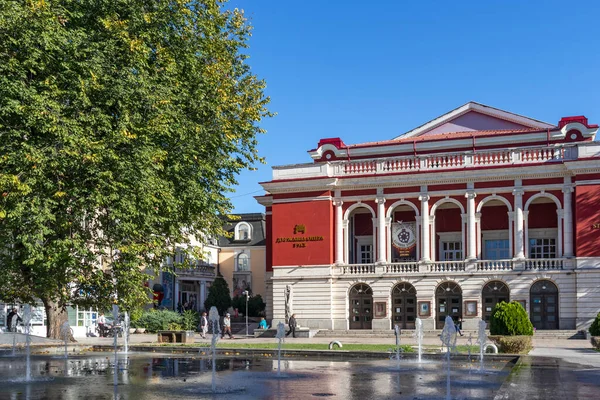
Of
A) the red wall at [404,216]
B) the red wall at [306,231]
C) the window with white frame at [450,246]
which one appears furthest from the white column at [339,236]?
the window with white frame at [450,246]

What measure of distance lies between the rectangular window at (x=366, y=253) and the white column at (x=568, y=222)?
12668 mm

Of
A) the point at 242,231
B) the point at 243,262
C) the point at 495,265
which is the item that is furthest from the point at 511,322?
the point at 242,231

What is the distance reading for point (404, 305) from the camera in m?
47.6

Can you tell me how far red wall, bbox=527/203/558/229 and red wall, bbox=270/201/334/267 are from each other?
41.7 ft

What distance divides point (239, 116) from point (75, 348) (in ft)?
35.7

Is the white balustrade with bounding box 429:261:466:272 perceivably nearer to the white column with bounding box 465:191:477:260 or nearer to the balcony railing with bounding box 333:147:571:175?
the white column with bounding box 465:191:477:260

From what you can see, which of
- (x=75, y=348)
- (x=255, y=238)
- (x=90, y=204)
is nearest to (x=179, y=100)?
(x=90, y=204)

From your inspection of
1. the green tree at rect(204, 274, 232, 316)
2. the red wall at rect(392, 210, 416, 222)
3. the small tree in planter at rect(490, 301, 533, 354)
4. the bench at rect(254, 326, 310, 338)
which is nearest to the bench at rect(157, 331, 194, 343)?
the bench at rect(254, 326, 310, 338)

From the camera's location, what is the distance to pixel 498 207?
4828 cm

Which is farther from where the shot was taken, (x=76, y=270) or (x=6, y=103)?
(x=76, y=270)

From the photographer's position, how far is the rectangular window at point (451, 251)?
49.2 meters

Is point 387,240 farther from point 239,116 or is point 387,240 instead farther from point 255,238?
point 255,238

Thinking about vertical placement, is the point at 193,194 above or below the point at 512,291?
above

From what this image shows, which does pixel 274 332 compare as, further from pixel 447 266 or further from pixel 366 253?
pixel 447 266
